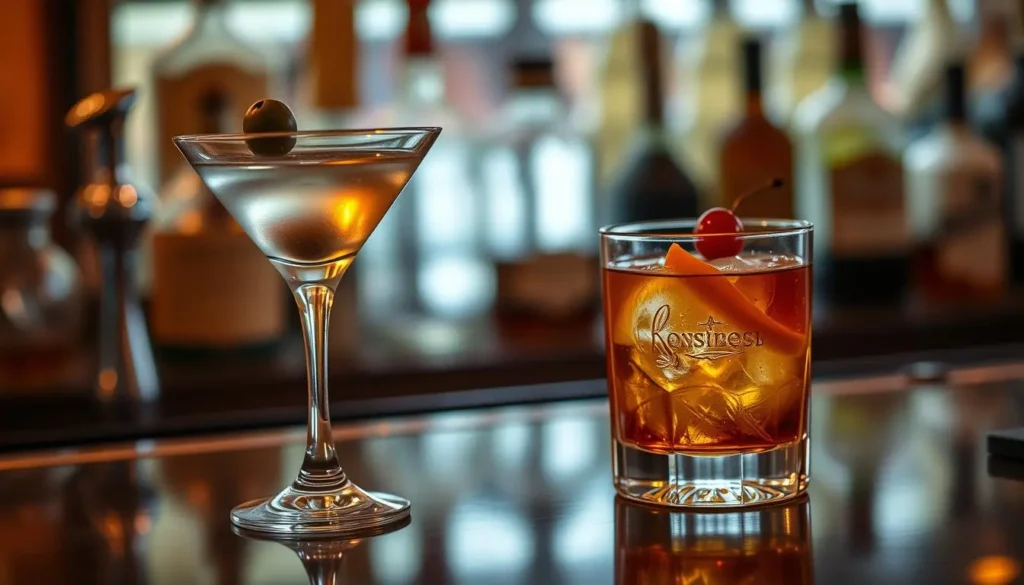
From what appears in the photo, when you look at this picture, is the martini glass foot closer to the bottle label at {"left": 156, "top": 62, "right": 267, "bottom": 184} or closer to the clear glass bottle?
the clear glass bottle

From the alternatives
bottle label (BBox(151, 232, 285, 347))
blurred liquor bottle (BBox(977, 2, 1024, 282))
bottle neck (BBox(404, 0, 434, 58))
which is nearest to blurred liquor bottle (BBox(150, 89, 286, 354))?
bottle label (BBox(151, 232, 285, 347))

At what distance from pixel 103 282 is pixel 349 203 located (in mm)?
619

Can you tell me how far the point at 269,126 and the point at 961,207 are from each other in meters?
1.31

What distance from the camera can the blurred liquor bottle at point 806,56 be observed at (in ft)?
5.98

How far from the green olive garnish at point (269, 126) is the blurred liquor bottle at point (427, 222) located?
105 centimetres

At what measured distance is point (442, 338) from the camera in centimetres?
154

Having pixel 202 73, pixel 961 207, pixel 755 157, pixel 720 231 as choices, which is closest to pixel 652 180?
pixel 755 157

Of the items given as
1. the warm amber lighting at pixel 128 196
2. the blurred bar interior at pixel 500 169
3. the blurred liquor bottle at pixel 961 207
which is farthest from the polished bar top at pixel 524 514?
the blurred liquor bottle at pixel 961 207

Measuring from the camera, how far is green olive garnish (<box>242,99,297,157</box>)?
549 mm

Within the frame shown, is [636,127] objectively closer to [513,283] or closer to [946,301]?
[513,283]

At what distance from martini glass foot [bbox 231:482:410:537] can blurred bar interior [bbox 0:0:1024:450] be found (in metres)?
0.68

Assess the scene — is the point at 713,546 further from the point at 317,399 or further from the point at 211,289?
the point at 211,289

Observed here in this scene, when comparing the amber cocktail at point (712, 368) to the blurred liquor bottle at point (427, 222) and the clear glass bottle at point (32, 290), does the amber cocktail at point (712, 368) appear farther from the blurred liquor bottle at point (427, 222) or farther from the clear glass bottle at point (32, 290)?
the blurred liquor bottle at point (427, 222)

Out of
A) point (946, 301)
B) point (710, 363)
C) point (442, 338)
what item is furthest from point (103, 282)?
point (946, 301)
